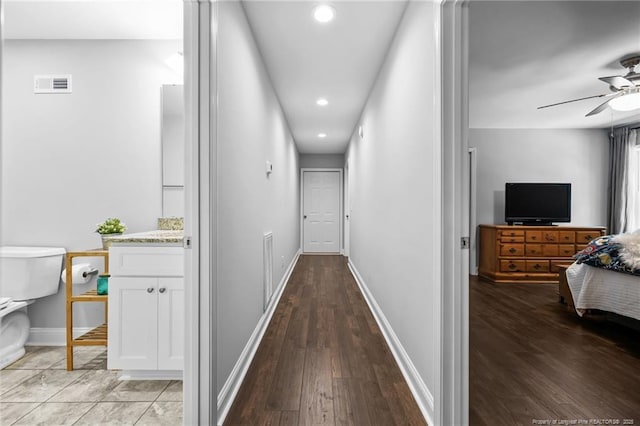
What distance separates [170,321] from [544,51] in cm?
367

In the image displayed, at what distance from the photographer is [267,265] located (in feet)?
9.81

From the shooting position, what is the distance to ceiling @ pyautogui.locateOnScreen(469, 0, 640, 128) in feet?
7.52

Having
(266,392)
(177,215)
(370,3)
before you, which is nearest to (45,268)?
(177,215)

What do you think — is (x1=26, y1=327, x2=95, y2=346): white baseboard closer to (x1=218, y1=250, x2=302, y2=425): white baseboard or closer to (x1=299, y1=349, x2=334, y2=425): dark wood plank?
(x1=218, y1=250, x2=302, y2=425): white baseboard

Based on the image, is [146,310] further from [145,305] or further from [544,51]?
[544,51]

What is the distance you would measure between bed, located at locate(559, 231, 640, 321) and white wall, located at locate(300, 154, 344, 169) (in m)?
4.96

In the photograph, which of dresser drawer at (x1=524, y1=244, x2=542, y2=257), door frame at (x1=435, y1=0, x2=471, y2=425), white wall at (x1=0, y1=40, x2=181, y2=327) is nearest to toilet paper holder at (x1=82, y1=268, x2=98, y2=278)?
white wall at (x1=0, y1=40, x2=181, y2=327)

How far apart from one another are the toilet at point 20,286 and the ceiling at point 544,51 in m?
3.57

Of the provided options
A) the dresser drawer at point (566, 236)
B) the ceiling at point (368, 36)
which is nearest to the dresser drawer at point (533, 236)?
the dresser drawer at point (566, 236)

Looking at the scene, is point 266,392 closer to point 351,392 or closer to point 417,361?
point 351,392

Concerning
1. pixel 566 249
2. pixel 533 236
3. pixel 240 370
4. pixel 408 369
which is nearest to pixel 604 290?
pixel 533 236

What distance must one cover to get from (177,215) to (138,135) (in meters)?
0.71

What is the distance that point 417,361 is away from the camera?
1.82 meters

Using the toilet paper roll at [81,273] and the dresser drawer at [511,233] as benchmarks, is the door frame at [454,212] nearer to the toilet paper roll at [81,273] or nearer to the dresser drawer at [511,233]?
the toilet paper roll at [81,273]
